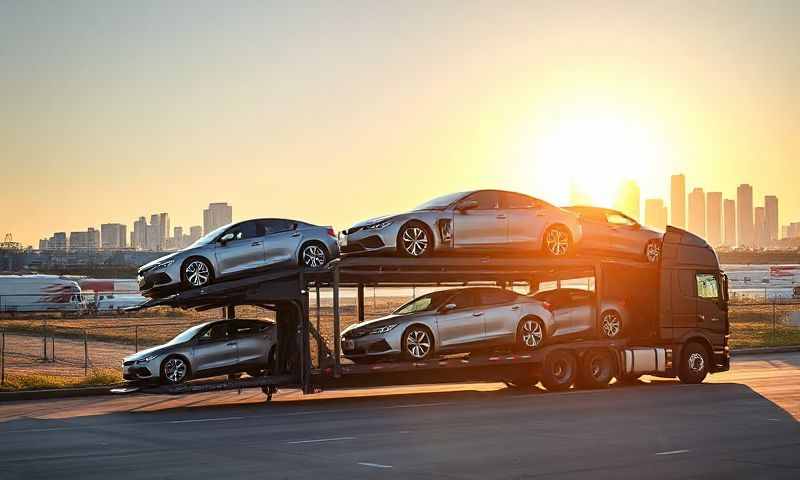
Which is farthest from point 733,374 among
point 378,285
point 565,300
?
point 378,285

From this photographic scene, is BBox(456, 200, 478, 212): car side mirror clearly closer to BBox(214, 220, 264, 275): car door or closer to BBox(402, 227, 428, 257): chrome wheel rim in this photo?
BBox(402, 227, 428, 257): chrome wheel rim

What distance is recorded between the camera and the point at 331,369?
67.9 ft

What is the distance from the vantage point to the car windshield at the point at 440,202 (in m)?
21.6

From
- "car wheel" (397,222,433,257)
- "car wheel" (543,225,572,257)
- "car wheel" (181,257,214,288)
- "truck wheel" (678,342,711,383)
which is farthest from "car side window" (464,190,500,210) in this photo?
"truck wheel" (678,342,711,383)

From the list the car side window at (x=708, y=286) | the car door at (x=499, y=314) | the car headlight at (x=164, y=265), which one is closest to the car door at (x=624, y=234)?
the car side window at (x=708, y=286)

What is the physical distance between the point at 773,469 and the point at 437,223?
9967 millimetres

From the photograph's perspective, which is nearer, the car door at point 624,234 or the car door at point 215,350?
the car door at point 215,350

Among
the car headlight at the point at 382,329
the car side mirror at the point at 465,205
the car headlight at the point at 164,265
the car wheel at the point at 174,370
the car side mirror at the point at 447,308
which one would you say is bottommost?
the car wheel at the point at 174,370

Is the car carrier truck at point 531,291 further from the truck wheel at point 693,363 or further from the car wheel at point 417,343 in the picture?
the car wheel at point 417,343

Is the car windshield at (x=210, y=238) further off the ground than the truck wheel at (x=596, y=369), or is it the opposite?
the car windshield at (x=210, y=238)

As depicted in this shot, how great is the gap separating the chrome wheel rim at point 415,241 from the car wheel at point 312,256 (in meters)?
1.66

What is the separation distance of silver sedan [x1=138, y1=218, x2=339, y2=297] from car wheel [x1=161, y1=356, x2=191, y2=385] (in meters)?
1.45

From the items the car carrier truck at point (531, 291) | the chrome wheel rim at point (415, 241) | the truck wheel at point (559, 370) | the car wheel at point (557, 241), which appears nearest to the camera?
the car carrier truck at point (531, 291)

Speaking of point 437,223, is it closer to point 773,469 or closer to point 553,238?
point 553,238
